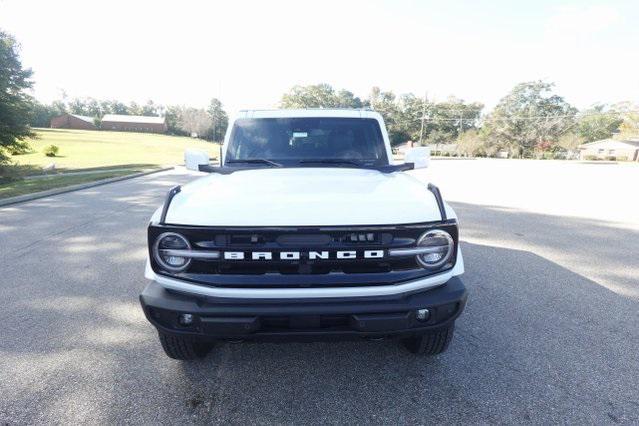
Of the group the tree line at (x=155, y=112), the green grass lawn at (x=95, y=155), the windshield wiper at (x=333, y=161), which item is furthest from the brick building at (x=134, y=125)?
the windshield wiper at (x=333, y=161)

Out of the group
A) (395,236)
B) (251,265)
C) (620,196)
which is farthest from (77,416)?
(620,196)

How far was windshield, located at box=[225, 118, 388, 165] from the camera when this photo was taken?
362cm

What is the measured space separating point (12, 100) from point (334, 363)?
21.3 m

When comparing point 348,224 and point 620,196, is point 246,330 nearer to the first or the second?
point 348,224

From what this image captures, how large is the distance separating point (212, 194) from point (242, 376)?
123 centimetres

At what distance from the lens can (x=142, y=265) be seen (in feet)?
15.5

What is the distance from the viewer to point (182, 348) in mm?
2451

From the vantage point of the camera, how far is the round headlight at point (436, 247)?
6.98ft

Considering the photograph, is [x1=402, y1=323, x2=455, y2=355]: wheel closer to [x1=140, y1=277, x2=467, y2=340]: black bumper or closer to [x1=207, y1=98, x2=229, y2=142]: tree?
[x1=140, y1=277, x2=467, y2=340]: black bumper

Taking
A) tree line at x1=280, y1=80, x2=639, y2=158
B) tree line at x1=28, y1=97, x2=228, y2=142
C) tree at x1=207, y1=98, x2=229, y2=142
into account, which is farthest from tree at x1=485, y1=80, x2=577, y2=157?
tree line at x1=28, y1=97, x2=228, y2=142

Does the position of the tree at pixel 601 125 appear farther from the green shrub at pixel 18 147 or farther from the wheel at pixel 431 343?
the wheel at pixel 431 343

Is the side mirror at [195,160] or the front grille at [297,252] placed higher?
the side mirror at [195,160]

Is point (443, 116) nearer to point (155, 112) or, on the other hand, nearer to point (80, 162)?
point (80, 162)

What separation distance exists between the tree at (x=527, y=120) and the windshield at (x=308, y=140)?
6059 centimetres
